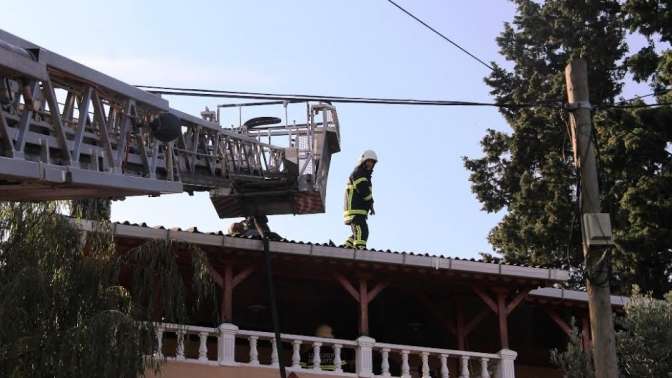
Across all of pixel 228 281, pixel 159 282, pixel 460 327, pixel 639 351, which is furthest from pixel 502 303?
pixel 159 282

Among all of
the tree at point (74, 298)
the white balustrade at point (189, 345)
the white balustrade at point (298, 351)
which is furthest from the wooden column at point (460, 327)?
the tree at point (74, 298)

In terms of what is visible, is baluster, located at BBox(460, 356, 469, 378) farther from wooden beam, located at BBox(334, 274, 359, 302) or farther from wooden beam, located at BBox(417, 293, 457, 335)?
wooden beam, located at BBox(334, 274, 359, 302)

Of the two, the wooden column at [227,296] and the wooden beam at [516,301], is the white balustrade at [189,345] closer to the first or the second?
the wooden column at [227,296]

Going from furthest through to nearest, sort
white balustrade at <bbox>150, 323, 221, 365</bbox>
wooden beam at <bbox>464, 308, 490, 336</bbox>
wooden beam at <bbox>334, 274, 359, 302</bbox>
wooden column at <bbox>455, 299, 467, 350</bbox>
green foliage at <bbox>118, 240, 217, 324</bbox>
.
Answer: wooden column at <bbox>455, 299, 467, 350</bbox>, wooden beam at <bbox>464, 308, 490, 336</bbox>, wooden beam at <bbox>334, 274, 359, 302</bbox>, white balustrade at <bbox>150, 323, 221, 365</bbox>, green foliage at <bbox>118, 240, 217, 324</bbox>

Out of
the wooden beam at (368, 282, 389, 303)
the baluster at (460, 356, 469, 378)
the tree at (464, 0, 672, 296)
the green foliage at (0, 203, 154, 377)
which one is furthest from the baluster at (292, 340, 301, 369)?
the tree at (464, 0, 672, 296)

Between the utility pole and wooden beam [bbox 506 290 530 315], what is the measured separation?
20.1 feet

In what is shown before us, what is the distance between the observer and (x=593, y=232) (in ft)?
29.5

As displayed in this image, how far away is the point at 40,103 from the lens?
7.73m

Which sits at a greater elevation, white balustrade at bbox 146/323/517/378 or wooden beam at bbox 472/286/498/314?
wooden beam at bbox 472/286/498/314

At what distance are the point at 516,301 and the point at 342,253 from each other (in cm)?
289

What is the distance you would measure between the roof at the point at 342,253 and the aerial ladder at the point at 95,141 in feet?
2.38

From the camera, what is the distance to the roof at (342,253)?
514 inches

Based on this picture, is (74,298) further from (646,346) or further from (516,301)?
(646,346)

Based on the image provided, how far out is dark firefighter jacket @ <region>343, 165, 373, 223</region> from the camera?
655 inches
